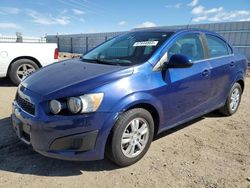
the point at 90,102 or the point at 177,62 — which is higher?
the point at 177,62

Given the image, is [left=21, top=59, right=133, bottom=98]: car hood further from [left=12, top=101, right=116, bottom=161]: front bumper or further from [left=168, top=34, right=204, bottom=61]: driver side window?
[left=168, top=34, right=204, bottom=61]: driver side window

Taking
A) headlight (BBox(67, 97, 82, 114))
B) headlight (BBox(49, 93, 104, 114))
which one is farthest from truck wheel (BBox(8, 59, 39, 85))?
headlight (BBox(67, 97, 82, 114))

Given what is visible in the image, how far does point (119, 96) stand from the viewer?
2.85 meters

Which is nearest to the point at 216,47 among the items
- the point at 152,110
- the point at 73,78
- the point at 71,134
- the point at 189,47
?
the point at 189,47

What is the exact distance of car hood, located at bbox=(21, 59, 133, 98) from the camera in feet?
9.17

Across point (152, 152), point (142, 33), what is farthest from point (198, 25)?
point (152, 152)

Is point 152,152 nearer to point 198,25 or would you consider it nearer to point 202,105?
point 202,105

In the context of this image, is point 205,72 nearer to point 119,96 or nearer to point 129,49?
point 129,49

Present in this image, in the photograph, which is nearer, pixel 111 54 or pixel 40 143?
pixel 40 143

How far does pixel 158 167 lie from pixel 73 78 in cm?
145

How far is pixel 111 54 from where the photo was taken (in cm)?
393

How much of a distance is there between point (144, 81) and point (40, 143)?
1.34 meters

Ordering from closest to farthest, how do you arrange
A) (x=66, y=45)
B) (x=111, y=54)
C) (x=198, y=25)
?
(x=111, y=54) → (x=198, y=25) → (x=66, y=45)

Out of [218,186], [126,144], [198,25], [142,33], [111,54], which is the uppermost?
[198,25]
